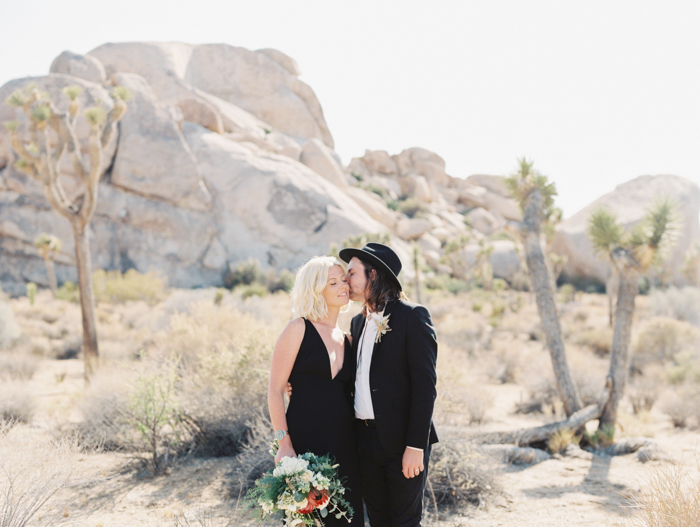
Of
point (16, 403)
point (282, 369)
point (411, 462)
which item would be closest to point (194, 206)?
point (16, 403)

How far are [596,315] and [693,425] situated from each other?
51.2ft

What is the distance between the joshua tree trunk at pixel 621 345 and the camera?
7.81 metres

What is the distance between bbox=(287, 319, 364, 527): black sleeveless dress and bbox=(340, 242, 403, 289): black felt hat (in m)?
0.57

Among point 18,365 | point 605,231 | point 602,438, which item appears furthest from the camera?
point 18,365

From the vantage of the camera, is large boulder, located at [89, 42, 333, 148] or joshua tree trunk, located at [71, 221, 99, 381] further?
large boulder, located at [89, 42, 333, 148]

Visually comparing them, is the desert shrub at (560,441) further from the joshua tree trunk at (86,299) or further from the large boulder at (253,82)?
the large boulder at (253,82)

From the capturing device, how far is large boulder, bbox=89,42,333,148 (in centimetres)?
5125

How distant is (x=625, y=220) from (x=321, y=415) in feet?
122

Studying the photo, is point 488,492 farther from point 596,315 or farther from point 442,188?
Result: point 442,188

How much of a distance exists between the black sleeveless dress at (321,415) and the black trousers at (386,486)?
71mm

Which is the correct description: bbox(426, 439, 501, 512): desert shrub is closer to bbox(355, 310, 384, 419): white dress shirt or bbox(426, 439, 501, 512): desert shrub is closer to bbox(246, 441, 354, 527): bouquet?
bbox(355, 310, 384, 419): white dress shirt

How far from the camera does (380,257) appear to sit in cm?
310

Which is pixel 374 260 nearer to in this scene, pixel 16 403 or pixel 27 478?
pixel 27 478

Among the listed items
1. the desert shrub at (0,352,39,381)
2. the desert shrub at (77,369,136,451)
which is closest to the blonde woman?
the desert shrub at (77,369,136,451)
